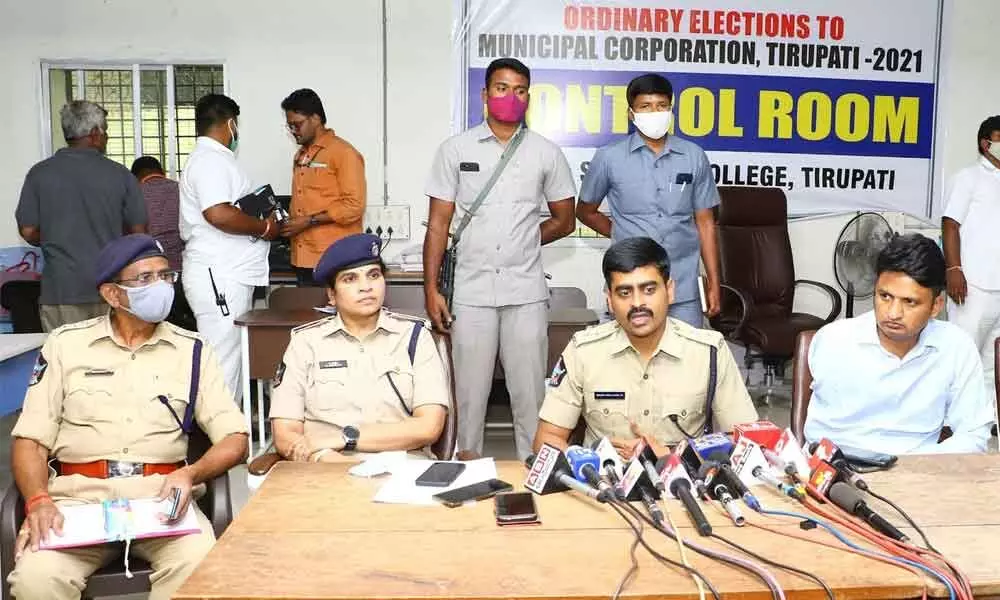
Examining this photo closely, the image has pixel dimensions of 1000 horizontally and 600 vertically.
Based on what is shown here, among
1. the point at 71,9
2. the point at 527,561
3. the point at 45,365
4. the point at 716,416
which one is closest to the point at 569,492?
the point at 527,561

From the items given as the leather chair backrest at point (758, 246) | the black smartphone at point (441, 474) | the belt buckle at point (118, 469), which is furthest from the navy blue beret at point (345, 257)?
the leather chair backrest at point (758, 246)

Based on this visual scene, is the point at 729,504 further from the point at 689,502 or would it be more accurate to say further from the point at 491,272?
the point at 491,272

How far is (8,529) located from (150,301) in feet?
1.95

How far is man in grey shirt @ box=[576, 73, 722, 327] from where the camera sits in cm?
327

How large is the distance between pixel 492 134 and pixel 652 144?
596 mm

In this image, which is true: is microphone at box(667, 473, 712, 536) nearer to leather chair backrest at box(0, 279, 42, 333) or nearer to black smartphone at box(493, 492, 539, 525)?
black smartphone at box(493, 492, 539, 525)

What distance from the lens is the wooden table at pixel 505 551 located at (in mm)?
1241

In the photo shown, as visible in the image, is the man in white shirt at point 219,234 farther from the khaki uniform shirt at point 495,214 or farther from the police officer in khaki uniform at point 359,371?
the police officer in khaki uniform at point 359,371

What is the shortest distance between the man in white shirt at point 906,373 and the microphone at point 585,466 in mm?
800

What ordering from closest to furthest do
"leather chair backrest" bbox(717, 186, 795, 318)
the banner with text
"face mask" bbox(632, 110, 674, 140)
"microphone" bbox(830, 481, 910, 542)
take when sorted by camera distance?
"microphone" bbox(830, 481, 910, 542)
"face mask" bbox(632, 110, 674, 140)
"leather chair backrest" bbox(717, 186, 795, 318)
the banner with text

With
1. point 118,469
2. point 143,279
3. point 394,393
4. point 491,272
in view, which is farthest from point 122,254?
point 491,272

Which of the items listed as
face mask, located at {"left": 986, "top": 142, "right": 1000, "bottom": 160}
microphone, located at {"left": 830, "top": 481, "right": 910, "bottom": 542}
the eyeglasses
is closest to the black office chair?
the eyeglasses

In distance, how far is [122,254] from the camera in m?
2.23

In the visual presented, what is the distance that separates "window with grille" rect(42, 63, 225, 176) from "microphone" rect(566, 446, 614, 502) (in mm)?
4194
